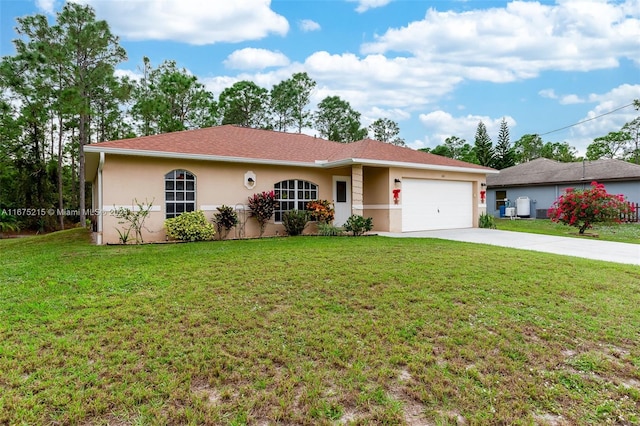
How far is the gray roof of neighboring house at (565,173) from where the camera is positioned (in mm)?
20141

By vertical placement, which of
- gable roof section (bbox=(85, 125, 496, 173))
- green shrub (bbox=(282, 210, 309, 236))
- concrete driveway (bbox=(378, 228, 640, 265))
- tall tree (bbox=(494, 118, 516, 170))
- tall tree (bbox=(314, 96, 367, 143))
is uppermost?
tall tree (bbox=(314, 96, 367, 143))

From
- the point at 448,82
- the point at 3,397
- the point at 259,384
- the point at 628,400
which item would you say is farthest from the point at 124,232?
the point at 448,82

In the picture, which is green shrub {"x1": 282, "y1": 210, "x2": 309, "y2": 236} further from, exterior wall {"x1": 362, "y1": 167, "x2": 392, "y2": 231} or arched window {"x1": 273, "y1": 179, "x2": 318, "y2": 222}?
exterior wall {"x1": 362, "y1": 167, "x2": 392, "y2": 231}

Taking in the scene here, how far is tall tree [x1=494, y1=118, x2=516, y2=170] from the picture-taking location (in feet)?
113

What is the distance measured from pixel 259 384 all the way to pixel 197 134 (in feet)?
39.4

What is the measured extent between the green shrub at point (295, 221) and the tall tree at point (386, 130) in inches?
1209

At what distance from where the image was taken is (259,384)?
2.82m

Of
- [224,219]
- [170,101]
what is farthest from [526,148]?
[224,219]

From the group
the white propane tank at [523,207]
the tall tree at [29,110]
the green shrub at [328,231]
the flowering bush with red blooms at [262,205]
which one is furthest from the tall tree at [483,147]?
the tall tree at [29,110]

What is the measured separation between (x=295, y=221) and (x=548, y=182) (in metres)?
18.1

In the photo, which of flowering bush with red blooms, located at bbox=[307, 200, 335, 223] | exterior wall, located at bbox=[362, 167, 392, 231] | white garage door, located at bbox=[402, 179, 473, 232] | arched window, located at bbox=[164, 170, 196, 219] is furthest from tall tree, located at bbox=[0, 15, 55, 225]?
white garage door, located at bbox=[402, 179, 473, 232]

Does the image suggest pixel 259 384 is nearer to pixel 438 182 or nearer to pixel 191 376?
pixel 191 376

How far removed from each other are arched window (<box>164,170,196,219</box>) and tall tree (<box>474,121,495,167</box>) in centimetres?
3070

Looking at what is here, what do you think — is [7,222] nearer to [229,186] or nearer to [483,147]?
[229,186]
